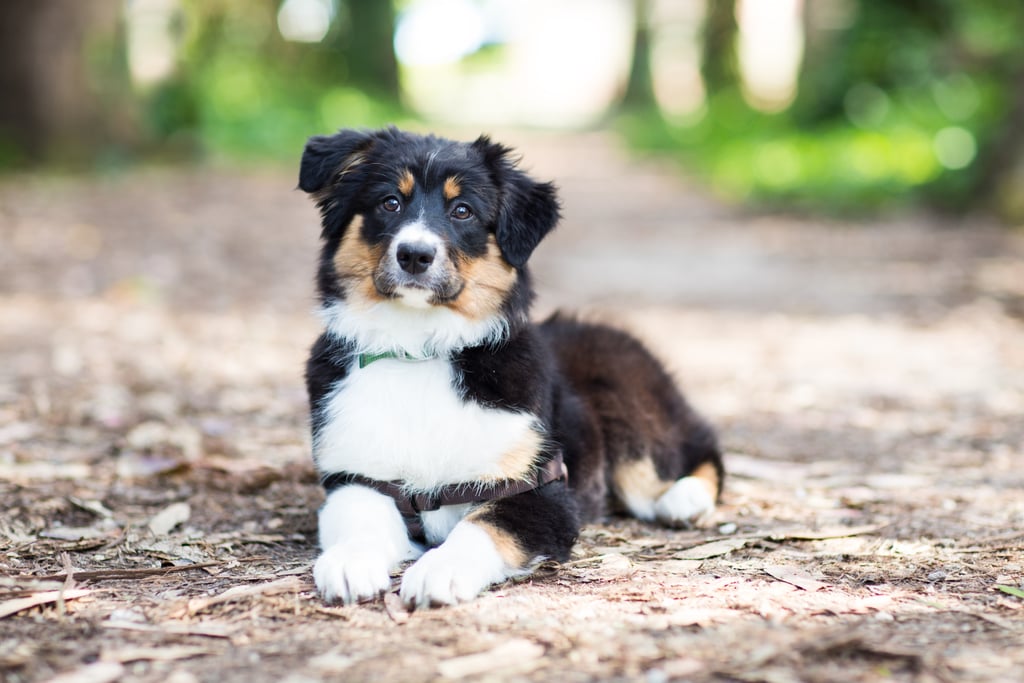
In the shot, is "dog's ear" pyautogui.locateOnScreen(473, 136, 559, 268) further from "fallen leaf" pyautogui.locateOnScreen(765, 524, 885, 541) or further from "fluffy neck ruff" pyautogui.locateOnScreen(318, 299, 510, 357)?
"fallen leaf" pyautogui.locateOnScreen(765, 524, 885, 541)

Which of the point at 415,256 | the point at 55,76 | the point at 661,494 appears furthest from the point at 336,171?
the point at 55,76

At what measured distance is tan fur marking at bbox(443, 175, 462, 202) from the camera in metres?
4.11

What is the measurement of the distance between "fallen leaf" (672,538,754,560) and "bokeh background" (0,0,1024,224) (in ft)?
32.1

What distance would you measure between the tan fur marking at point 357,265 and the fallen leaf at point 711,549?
1.51 m

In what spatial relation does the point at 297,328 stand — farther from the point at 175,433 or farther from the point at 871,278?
the point at 871,278

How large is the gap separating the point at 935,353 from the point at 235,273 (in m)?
6.37

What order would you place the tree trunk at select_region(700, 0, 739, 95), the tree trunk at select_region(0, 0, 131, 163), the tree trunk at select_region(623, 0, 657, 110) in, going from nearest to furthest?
the tree trunk at select_region(0, 0, 131, 163), the tree trunk at select_region(700, 0, 739, 95), the tree trunk at select_region(623, 0, 657, 110)

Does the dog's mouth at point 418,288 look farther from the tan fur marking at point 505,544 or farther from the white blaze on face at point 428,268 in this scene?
the tan fur marking at point 505,544

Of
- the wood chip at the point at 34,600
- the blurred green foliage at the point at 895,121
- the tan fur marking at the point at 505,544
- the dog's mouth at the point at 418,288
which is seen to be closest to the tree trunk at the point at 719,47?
the blurred green foliage at the point at 895,121

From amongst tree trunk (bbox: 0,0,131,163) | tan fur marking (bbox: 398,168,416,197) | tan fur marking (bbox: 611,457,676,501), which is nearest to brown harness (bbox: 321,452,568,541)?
tan fur marking (bbox: 611,457,676,501)

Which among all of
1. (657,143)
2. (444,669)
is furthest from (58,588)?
(657,143)

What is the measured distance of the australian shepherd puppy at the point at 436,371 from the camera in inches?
151

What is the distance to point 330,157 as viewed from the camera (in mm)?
4227

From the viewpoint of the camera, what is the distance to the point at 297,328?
8.81 m
